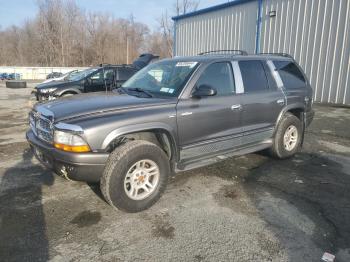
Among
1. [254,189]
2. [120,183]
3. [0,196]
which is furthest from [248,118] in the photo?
[0,196]

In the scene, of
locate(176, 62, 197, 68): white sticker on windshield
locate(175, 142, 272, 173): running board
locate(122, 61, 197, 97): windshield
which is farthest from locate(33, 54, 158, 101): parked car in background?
locate(175, 142, 272, 173): running board

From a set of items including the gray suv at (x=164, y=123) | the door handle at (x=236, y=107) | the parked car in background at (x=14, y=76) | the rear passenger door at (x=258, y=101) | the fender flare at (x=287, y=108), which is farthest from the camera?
the parked car in background at (x=14, y=76)

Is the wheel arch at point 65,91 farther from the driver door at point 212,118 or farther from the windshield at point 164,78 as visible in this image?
the driver door at point 212,118

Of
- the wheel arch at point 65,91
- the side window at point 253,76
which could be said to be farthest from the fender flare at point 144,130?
the wheel arch at point 65,91

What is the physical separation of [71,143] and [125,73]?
25.7 ft

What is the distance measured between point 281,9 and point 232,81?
35.7ft

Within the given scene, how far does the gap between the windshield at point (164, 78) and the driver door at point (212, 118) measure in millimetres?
210

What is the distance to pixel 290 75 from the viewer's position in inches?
223

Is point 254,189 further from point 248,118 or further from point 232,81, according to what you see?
point 232,81

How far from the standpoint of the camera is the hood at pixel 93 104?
138 inches

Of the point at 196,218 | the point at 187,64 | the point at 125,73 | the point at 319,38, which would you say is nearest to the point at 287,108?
the point at 187,64

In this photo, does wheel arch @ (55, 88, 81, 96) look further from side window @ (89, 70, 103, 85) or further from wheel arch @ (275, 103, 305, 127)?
wheel arch @ (275, 103, 305, 127)

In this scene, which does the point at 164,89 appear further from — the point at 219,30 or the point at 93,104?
the point at 219,30

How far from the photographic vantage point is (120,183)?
347cm
